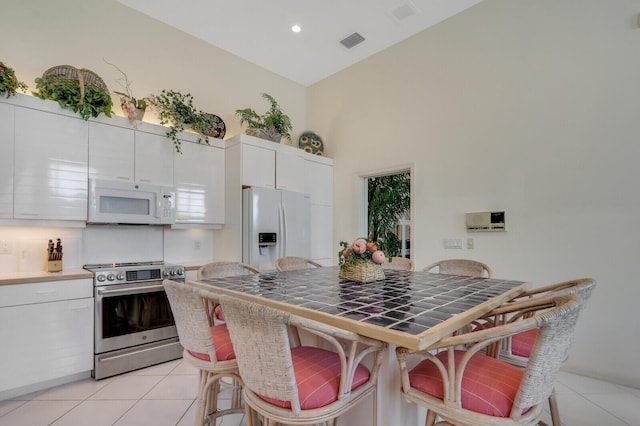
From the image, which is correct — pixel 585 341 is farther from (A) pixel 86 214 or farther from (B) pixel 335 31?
(A) pixel 86 214

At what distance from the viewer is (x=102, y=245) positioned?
3096 mm

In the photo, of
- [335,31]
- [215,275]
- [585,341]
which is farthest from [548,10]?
[215,275]

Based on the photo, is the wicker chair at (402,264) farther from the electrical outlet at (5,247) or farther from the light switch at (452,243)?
the electrical outlet at (5,247)

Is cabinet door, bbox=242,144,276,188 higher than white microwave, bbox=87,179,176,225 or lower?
higher

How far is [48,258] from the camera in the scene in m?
2.68

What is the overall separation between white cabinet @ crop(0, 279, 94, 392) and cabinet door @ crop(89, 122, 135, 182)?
1.00 m

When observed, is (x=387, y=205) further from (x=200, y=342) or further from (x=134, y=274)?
(x=200, y=342)

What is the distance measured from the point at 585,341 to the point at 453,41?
10.5 feet

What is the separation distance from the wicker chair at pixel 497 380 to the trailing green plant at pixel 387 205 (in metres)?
3.82

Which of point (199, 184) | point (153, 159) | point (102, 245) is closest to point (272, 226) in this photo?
point (199, 184)

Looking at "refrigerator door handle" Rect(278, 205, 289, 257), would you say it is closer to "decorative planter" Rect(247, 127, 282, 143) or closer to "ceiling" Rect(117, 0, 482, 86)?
"decorative planter" Rect(247, 127, 282, 143)

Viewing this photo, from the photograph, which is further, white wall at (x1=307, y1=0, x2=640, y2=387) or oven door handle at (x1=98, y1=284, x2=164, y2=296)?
oven door handle at (x1=98, y1=284, x2=164, y2=296)

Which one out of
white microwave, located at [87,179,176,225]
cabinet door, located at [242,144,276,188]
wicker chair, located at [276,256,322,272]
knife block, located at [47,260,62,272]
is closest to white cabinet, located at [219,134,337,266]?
cabinet door, located at [242,144,276,188]

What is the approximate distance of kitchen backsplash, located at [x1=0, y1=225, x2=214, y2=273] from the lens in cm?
266
